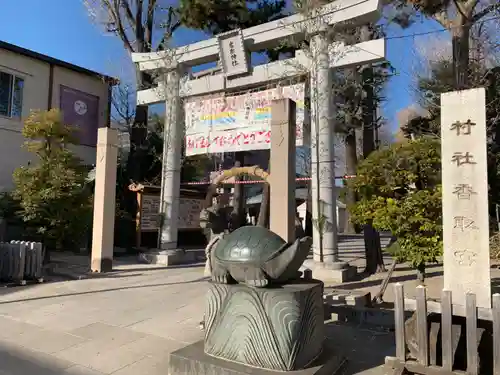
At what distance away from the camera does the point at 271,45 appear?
9750 millimetres

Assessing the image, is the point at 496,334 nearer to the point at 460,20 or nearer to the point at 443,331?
the point at 443,331

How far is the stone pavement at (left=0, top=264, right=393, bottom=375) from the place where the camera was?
13.2 feet

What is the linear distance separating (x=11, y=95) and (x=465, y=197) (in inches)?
616

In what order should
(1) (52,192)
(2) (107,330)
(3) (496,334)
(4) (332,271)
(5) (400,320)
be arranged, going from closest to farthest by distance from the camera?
(3) (496,334) < (5) (400,320) < (2) (107,330) < (4) (332,271) < (1) (52,192)

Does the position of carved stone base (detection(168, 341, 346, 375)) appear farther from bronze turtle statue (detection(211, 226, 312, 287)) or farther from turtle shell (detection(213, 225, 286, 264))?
turtle shell (detection(213, 225, 286, 264))

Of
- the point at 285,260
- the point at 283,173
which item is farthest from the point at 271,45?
the point at 285,260

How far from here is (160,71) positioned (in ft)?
38.6

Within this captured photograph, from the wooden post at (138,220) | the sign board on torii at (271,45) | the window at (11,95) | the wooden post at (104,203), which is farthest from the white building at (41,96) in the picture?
the wooden post at (104,203)

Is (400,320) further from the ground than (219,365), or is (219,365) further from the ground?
(400,320)

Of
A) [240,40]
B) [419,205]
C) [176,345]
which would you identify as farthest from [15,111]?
[419,205]

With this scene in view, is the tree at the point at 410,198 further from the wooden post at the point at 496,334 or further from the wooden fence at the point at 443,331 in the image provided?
the wooden post at the point at 496,334

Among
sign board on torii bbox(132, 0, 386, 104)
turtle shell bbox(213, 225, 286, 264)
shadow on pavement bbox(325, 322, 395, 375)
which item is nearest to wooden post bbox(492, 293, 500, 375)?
shadow on pavement bbox(325, 322, 395, 375)

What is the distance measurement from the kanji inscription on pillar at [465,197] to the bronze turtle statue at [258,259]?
172cm

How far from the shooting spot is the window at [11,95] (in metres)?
14.2
